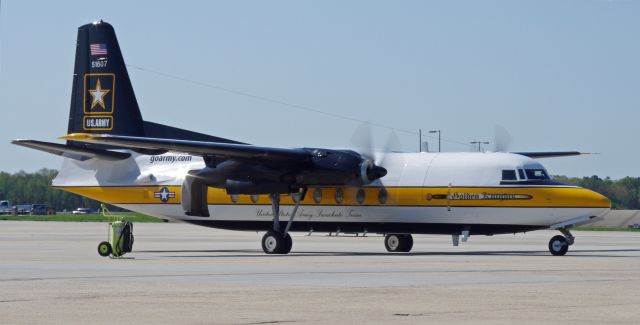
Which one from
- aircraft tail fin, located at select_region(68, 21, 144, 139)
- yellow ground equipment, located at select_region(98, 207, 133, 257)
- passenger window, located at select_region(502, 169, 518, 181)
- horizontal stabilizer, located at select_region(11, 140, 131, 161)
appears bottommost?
yellow ground equipment, located at select_region(98, 207, 133, 257)

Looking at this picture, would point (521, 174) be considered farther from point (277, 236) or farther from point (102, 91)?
point (102, 91)

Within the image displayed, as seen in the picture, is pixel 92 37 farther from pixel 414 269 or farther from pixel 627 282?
pixel 627 282

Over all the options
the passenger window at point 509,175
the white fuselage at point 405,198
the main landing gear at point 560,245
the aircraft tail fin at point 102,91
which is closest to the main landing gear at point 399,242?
the white fuselage at point 405,198

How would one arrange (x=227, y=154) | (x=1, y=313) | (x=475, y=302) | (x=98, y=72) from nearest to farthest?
(x=1, y=313) < (x=475, y=302) < (x=227, y=154) < (x=98, y=72)

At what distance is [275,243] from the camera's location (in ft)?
114

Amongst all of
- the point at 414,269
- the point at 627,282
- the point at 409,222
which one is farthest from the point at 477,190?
the point at 627,282

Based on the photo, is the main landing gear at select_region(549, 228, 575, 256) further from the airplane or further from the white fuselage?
the white fuselage

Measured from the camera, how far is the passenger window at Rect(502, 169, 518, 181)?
33.2 metres

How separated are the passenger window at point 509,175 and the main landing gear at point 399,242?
4.59 meters

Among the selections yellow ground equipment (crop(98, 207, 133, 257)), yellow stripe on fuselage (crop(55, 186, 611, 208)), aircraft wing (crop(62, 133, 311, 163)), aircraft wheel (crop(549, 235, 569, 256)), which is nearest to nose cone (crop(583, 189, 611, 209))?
yellow stripe on fuselage (crop(55, 186, 611, 208))

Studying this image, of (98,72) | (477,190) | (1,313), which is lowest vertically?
(1,313)

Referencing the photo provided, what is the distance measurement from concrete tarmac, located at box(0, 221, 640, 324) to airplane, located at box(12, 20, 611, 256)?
4264 mm

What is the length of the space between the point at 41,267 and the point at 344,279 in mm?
7702

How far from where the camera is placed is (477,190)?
1308 inches
